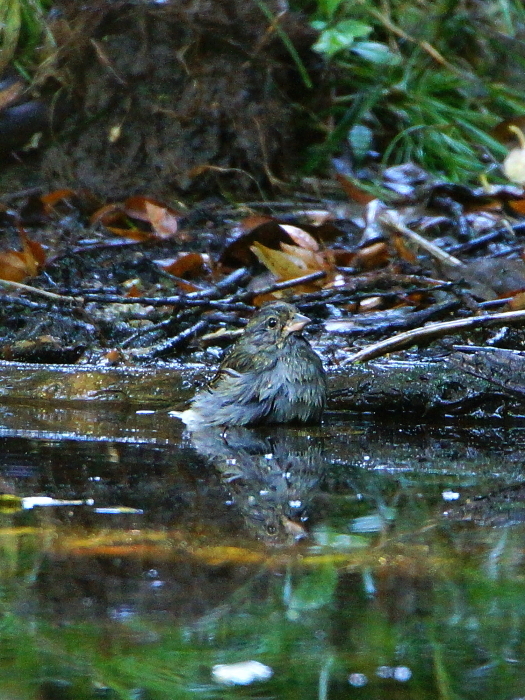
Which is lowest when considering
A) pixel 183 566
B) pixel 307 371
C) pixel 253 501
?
pixel 307 371

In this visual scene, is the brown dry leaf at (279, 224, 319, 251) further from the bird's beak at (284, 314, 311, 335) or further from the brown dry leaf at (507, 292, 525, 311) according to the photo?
the brown dry leaf at (507, 292, 525, 311)

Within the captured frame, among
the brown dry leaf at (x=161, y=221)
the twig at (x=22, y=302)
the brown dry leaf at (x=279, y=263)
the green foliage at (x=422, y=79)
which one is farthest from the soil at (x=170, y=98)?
the twig at (x=22, y=302)

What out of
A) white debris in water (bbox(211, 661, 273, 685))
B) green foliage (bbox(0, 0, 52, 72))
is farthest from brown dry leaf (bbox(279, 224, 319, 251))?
white debris in water (bbox(211, 661, 273, 685))

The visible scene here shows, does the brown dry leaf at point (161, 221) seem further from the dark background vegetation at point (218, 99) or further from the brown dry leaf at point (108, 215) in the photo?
the dark background vegetation at point (218, 99)

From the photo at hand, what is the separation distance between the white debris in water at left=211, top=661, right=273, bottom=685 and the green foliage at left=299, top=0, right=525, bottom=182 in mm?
5594

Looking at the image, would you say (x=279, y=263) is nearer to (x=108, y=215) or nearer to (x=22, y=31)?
(x=108, y=215)

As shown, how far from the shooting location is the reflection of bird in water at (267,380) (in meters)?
3.75

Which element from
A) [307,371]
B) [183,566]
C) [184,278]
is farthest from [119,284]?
[183,566]

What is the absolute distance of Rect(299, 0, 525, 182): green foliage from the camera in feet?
23.1

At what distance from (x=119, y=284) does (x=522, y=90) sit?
4.08m

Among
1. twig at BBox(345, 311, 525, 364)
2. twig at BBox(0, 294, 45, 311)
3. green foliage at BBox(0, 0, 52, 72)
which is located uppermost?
green foliage at BBox(0, 0, 52, 72)

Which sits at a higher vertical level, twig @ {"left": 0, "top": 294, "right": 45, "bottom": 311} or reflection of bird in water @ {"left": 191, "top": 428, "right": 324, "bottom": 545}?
reflection of bird in water @ {"left": 191, "top": 428, "right": 324, "bottom": 545}

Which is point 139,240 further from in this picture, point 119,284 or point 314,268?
point 314,268

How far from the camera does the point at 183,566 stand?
1.97m
